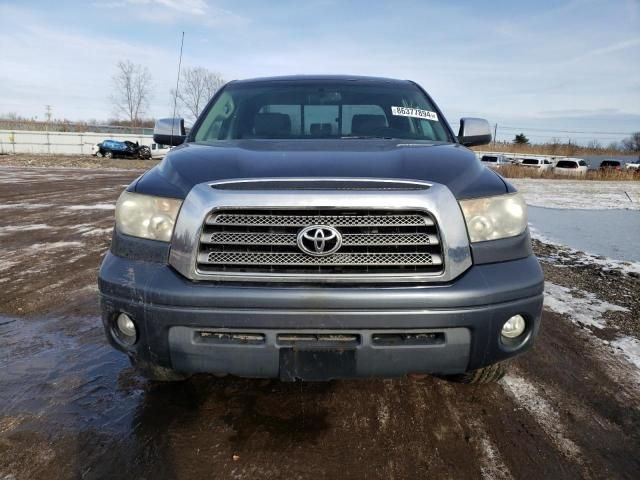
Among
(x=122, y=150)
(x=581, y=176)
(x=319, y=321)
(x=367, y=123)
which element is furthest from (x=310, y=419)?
(x=122, y=150)

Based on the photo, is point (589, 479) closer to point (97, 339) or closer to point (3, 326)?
point (97, 339)

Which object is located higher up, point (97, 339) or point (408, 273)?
point (408, 273)

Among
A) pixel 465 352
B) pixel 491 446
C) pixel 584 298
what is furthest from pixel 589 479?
pixel 584 298

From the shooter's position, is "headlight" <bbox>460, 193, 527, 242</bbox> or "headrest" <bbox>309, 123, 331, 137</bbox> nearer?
"headlight" <bbox>460, 193, 527, 242</bbox>

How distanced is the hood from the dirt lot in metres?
1.18

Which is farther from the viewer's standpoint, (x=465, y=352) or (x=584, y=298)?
(x=584, y=298)

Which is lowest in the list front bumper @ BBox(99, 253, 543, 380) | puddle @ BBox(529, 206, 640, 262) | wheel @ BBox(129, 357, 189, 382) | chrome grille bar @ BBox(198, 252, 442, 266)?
wheel @ BBox(129, 357, 189, 382)

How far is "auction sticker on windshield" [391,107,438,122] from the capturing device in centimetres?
346

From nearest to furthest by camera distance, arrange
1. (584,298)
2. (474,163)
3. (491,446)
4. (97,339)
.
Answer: (491,446)
(474,163)
(97,339)
(584,298)

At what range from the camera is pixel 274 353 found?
6.55ft

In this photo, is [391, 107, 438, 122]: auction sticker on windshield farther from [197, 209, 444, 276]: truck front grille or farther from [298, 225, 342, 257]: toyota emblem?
[298, 225, 342, 257]: toyota emblem

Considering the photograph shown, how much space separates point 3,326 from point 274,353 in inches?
107

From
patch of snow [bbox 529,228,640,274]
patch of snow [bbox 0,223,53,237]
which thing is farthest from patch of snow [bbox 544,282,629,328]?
patch of snow [bbox 0,223,53,237]

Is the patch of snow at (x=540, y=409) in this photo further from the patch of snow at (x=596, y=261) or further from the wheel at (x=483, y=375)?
the patch of snow at (x=596, y=261)
